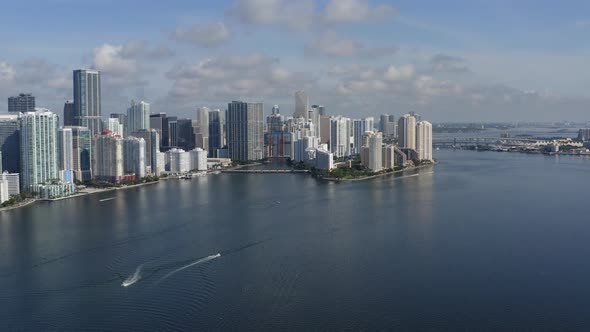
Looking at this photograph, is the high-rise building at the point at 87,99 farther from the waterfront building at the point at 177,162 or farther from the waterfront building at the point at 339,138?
the waterfront building at the point at 339,138

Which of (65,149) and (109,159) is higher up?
(65,149)

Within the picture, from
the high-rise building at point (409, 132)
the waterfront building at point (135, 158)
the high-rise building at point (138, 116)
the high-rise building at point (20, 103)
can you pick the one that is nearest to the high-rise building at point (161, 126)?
the high-rise building at point (138, 116)

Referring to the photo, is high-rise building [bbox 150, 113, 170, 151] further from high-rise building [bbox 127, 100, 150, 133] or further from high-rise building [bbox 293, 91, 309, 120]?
high-rise building [bbox 293, 91, 309, 120]

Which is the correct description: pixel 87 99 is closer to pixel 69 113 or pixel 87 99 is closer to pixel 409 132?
pixel 69 113

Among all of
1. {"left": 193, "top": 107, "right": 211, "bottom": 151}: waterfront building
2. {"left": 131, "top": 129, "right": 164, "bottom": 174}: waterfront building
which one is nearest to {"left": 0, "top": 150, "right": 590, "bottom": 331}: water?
{"left": 131, "top": 129, "right": 164, "bottom": 174}: waterfront building

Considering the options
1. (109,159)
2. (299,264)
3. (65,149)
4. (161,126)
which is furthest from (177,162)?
(299,264)

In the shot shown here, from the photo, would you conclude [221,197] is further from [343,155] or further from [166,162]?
[343,155]

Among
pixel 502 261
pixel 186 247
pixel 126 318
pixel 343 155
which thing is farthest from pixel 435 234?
pixel 343 155
